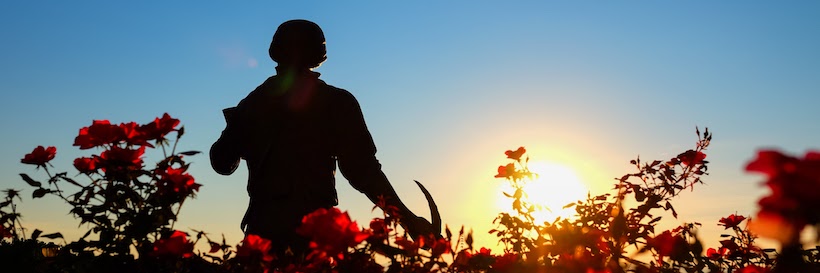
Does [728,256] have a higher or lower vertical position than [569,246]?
higher

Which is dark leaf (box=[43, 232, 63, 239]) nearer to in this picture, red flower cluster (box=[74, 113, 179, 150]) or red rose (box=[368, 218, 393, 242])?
red flower cluster (box=[74, 113, 179, 150])

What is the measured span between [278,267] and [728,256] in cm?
366

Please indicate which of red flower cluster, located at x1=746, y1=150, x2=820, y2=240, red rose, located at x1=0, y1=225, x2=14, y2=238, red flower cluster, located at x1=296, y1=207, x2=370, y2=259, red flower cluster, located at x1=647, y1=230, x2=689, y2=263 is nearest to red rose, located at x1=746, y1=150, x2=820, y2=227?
red flower cluster, located at x1=746, y1=150, x2=820, y2=240

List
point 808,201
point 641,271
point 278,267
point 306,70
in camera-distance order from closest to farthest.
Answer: point 808,201
point 641,271
point 278,267
point 306,70

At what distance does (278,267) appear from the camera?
3605 mm

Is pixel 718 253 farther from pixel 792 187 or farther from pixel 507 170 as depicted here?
pixel 792 187

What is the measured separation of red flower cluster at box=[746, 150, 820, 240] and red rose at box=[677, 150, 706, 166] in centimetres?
476

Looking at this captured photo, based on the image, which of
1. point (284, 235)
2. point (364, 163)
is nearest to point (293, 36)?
point (364, 163)

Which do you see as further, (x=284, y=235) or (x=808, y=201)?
(x=284, y=235)

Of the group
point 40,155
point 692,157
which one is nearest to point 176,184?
point 40,155

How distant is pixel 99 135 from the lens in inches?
143

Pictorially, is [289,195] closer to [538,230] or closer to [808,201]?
[538,230]

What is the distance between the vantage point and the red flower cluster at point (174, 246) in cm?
322

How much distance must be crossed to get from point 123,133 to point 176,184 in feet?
1.36
